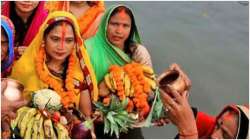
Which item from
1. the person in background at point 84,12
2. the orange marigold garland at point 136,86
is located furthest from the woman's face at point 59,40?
the person in background at point 84,12

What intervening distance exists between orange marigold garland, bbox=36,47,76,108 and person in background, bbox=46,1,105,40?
0.61m

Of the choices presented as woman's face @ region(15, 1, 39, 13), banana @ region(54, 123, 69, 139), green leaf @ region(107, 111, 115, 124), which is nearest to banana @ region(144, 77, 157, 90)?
green leaf @ region(107, 111, 115, 124)

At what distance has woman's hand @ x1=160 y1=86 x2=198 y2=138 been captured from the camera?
8.11ft

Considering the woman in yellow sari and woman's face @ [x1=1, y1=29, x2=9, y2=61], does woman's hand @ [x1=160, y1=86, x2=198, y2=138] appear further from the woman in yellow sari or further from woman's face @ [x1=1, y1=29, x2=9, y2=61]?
woman's face @ [x1=1, y1=29, x2=9, y2=61]

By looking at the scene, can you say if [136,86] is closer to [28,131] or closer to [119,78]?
[119,78]

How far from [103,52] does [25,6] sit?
500mm

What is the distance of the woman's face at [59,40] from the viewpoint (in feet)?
7.86

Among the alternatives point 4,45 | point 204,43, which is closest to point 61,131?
point 4,45

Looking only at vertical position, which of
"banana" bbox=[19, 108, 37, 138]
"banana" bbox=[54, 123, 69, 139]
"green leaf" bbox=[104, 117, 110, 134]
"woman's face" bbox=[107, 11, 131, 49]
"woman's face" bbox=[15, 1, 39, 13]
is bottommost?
"green leaf" bbox=[104, 117, 110, 134]

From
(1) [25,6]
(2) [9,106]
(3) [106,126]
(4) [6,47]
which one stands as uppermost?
(1) [25,6]

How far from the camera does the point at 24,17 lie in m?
2.88

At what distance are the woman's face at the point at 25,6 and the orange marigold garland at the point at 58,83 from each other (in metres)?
0.48

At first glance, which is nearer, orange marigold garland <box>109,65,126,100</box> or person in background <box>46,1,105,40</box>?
orange marigold garland <box>109,65,126,100</box>

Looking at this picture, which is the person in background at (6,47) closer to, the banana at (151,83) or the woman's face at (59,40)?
the woman's face at (59,40)
